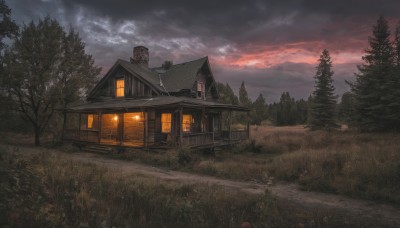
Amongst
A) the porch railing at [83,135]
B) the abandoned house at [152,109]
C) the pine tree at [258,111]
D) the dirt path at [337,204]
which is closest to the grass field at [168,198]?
the dirt path at [337,204]

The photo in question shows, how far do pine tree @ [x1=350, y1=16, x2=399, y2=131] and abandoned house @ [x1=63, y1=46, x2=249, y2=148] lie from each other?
14.3 meters

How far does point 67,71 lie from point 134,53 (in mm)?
7561

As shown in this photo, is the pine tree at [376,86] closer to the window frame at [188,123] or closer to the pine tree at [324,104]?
the pine tree at [324,104]

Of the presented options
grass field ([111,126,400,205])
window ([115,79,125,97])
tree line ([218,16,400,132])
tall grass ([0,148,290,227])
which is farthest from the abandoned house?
tall grass ([0,148,290,227])

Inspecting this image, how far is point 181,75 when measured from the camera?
24391mm

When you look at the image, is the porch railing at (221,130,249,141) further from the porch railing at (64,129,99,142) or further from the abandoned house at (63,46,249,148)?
the porch railing at (64,129,99,142)

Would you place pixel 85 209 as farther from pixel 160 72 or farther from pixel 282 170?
pixel 160 72

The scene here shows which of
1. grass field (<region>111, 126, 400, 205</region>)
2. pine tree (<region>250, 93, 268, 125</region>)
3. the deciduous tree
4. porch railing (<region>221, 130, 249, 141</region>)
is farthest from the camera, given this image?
pine tree (<region>250, 93, 268, 125</region>)

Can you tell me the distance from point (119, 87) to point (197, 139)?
11.1 meters

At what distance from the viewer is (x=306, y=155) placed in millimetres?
12812

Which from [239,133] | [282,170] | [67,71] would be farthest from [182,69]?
[282,170]

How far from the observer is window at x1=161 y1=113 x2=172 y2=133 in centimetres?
2089

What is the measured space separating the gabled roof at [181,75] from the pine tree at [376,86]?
18491 mm

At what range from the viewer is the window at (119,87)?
23736mm
